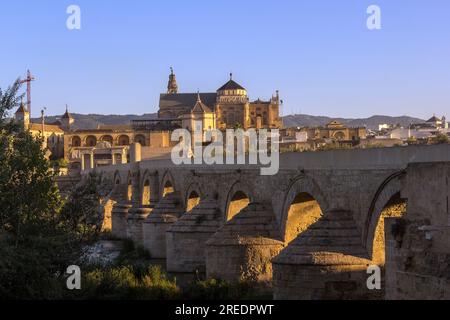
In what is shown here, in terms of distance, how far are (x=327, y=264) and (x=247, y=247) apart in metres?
4.91

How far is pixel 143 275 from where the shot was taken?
21.4 meters

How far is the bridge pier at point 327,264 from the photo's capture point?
14.4 meters

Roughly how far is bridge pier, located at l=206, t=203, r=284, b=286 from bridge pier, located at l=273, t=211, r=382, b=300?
12.0ft

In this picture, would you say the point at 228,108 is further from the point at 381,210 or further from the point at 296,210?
the point at 381,210

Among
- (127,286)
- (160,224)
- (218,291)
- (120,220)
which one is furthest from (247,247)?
(120,220)

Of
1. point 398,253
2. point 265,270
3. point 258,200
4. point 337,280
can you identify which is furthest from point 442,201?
point 258,200

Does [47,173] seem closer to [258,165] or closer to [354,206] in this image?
[354,206]

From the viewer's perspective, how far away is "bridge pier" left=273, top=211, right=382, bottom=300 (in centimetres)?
1438

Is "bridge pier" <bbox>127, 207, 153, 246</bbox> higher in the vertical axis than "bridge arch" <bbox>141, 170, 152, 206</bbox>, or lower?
lower

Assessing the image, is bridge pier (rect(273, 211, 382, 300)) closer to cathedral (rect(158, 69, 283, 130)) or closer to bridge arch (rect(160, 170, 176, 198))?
bridge arch (rect(160, 170, 176, 198))

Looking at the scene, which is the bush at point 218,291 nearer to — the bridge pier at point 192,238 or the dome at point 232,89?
the bridge pier at point 192,238

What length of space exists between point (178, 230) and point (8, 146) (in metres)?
11.1

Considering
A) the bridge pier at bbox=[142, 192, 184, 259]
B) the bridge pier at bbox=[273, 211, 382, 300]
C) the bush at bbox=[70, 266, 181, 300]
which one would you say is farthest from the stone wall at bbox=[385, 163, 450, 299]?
the bridge pier at bbox=[142, 192, 184, 259]

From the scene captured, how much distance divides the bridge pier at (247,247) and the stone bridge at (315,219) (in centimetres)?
2
